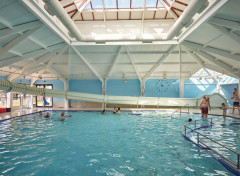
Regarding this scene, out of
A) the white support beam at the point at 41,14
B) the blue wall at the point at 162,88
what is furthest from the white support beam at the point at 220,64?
the white support beam at the point at 41,14

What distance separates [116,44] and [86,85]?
11.8 meters

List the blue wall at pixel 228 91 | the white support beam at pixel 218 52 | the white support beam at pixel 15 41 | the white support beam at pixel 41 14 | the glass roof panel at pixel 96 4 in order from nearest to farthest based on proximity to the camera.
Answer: the white support beam at pixel 41 14
the white support beam at pixel 15 41
the white support beam at pixel 218 52
the glass roof panel at pixel 96 4
the blue wall at pixel 228 91

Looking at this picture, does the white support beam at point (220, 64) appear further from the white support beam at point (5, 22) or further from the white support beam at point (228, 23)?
the white support beam at point (5, 22)

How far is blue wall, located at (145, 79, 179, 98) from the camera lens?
2188 cm

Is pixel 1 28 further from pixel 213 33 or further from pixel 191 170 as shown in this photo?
pixel 213 33

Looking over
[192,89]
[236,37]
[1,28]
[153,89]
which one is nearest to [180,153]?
[236,37]

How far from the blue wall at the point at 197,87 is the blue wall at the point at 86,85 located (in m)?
13.2

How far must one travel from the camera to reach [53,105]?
2297 cm

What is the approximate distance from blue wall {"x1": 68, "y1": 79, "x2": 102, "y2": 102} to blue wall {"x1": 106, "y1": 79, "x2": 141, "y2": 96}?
5.01 ft

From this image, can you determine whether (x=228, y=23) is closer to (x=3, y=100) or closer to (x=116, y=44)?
(x=116, y=44)

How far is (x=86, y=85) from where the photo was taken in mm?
22766

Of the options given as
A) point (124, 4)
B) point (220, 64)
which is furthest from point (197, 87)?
point (124, 4)

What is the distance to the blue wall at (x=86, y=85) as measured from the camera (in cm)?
2256

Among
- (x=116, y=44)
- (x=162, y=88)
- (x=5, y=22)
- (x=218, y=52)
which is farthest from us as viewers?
(x=162, y=88)
